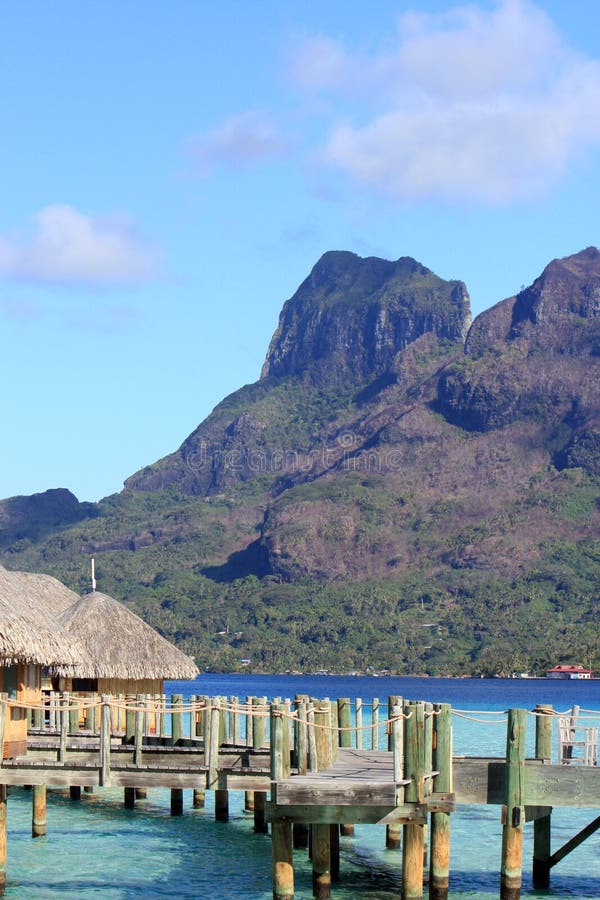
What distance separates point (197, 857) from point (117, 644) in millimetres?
12397

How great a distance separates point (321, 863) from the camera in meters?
21.5

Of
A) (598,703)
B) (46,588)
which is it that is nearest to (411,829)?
(46,588)

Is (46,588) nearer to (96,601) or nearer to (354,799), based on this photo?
(96,601)

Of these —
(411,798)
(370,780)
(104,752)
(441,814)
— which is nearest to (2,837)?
(104,752)

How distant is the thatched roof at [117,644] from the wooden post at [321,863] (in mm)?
17026

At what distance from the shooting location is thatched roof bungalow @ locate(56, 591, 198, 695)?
38875mm

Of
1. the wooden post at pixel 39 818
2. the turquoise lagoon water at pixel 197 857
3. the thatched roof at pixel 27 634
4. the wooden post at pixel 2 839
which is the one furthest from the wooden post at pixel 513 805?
the wooden post at pixel 39 818

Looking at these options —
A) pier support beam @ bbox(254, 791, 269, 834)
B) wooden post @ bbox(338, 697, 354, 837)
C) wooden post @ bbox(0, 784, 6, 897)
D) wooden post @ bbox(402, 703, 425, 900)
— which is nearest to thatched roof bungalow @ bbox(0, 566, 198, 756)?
pier support beam @ bbox(254, 791, 269, 834)

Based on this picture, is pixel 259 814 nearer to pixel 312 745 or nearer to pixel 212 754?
pixel 212 754

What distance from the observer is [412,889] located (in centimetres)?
2055

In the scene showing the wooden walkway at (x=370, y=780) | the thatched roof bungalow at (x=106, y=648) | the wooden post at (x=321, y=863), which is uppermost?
the thatched roof bungalow at (x=106, y=648)

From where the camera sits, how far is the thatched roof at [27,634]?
25.9 metres

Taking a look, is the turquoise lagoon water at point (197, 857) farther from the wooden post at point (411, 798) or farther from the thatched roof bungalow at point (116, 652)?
the thatched roof bungalow at point (116, 652)

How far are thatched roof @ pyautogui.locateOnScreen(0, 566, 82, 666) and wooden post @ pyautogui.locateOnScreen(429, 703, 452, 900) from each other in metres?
8.09
